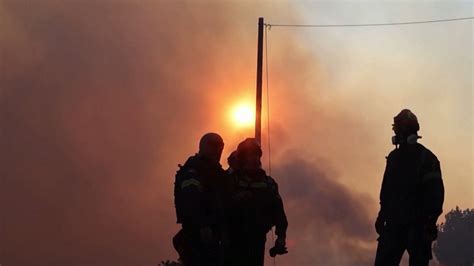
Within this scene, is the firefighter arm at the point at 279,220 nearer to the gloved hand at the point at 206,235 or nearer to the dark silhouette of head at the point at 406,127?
the gloved hand at the point at 206,235

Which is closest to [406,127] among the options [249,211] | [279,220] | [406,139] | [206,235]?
[406,139]

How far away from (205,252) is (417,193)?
8.83 feet

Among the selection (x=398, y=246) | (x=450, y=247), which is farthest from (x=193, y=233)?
(x=450, y=247)

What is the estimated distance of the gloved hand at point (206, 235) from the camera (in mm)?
7648

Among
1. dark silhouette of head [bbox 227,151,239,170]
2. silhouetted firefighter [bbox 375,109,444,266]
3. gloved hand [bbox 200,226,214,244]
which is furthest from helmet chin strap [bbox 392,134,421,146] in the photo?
gloved hand [bbox 200,226,214,244]

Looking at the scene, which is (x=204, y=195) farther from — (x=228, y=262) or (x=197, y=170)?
(x=228, y=262)

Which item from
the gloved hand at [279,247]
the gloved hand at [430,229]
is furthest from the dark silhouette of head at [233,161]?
the gloved hand at [430,229]

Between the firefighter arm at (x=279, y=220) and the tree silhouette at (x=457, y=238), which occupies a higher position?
the tree silhouette at (x=457, y=238)

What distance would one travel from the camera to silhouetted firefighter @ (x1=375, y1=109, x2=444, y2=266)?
28.3ft

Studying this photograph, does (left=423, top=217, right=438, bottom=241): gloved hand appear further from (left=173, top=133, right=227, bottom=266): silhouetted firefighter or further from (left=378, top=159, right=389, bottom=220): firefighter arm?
(left=173, top=133, right=227, bottom=266): silhouetted firefighter

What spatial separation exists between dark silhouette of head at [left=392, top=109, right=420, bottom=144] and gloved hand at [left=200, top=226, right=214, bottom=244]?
281cm

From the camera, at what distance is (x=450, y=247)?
148250 millimetres

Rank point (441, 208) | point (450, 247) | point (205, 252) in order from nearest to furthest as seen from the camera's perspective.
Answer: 1. point (205, 252)
2. point (441, 208)
3. point (450, 247)

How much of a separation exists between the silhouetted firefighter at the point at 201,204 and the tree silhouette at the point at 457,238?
5688 inches
